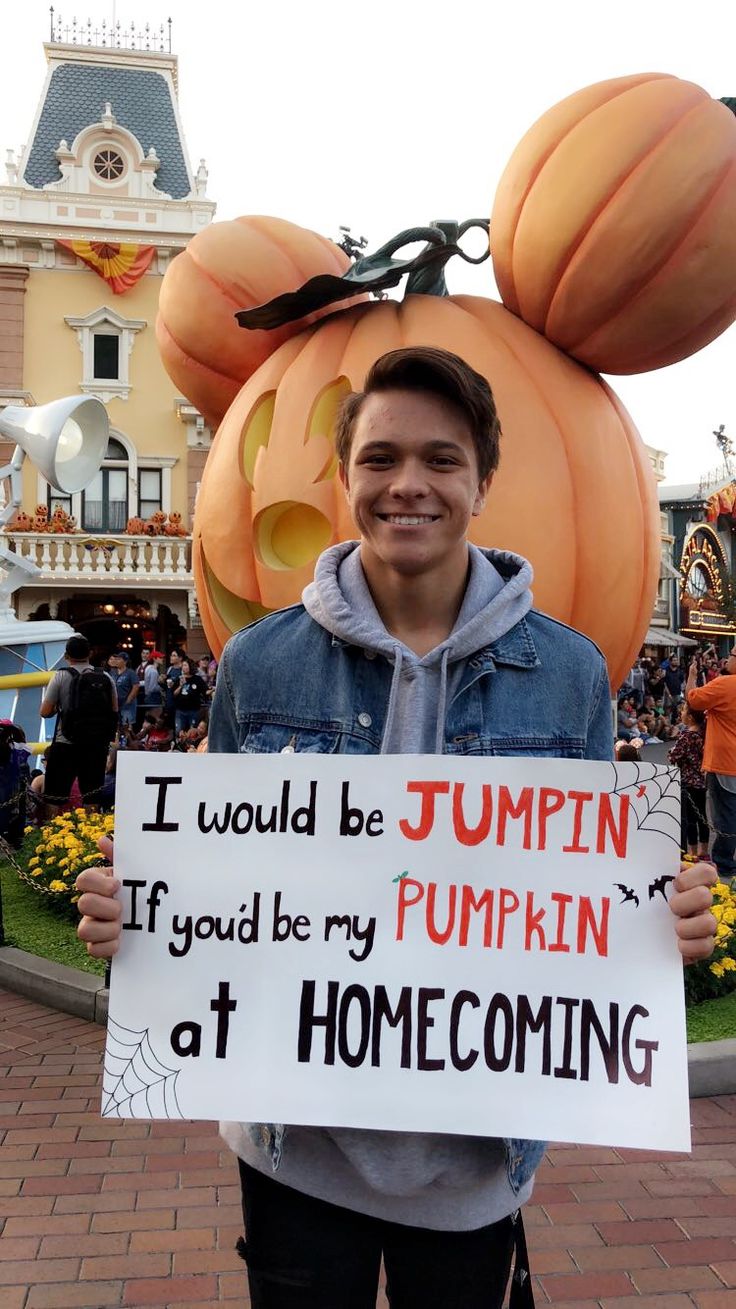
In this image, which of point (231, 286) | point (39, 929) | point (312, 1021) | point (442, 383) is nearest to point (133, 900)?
point (312, 1021)

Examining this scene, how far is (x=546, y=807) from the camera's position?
4.75 feet

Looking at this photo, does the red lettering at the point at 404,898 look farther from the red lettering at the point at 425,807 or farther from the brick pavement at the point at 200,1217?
the brick pavement at the point at 200,1217

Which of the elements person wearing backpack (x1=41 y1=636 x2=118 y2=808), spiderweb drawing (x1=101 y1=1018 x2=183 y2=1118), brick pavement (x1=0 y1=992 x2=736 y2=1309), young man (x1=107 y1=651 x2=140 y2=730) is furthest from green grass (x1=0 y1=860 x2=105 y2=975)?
young man (x1=107 y1=651 x2=140 y2=730)

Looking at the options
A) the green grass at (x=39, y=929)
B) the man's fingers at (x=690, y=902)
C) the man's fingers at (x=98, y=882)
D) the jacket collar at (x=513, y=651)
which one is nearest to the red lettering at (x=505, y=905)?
the man's fingers at (x=690, y=902)

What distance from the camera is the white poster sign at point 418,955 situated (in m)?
1.40

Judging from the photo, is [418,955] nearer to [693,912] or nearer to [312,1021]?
[312,1021]

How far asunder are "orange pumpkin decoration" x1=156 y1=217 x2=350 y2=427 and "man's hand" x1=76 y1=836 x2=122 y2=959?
262 centimetres

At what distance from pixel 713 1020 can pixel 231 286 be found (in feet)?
10.2

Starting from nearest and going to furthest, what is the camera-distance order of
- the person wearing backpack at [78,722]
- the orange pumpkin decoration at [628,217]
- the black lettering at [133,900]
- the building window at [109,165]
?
the black lettering at [133,900]
the orange pumpkin decoration at [628,217]
the person wearing backpack at [78,722]
the building window at [109,165]

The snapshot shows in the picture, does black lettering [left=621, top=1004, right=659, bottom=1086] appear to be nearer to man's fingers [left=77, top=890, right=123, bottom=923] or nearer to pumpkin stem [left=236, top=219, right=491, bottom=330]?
man's fingers [left=77, top=890, right=123, bottom=923]

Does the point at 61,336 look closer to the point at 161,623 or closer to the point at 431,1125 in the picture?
the point at 161,623

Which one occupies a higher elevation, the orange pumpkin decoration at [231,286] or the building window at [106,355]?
the building window at [106,355]

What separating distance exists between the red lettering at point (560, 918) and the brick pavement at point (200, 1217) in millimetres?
1331

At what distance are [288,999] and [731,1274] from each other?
5.38 feet
